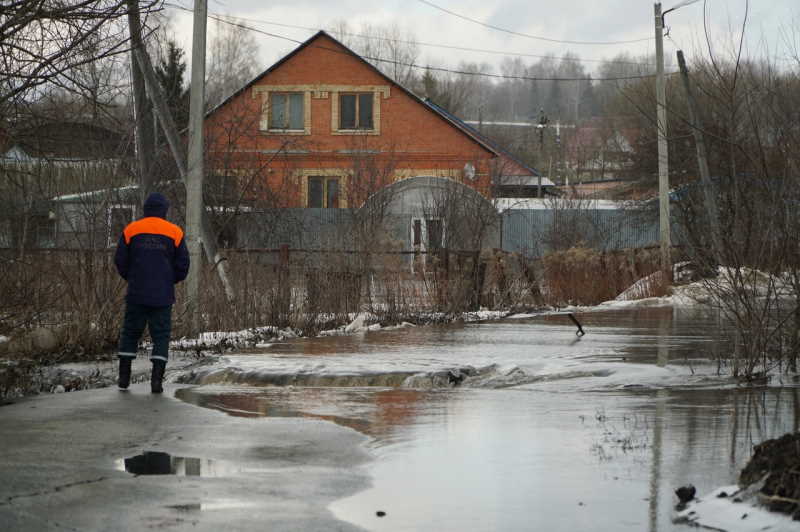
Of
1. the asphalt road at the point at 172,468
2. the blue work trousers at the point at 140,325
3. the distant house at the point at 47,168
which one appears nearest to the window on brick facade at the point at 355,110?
the distant house at the point at 47,168

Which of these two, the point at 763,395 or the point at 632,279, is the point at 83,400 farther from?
the point at 632,279

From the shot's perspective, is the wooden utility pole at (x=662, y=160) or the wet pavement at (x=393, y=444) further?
the wooden utility pole at (x=662, y=160)

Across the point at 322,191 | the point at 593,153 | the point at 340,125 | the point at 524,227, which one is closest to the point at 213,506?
the point at 322,191

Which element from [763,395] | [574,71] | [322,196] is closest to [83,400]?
[763,395]

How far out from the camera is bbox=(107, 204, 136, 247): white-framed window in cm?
1900

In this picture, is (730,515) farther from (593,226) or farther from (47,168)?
(593,226)

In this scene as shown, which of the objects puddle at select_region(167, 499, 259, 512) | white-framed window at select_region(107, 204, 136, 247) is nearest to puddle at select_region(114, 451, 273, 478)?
puddle at select_region(167, 499, 259, 512)

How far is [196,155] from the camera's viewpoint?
18.7 metres

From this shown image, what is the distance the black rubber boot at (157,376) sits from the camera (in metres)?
11.3

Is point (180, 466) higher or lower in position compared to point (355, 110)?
lower

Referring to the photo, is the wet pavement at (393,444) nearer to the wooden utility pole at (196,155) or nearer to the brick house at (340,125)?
the wooden utility pole at (196,155)

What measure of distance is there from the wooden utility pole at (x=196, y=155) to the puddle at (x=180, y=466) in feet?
33.7

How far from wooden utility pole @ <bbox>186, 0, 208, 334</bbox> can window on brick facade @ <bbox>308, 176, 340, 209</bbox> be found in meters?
25.2

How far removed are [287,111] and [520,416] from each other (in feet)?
120
